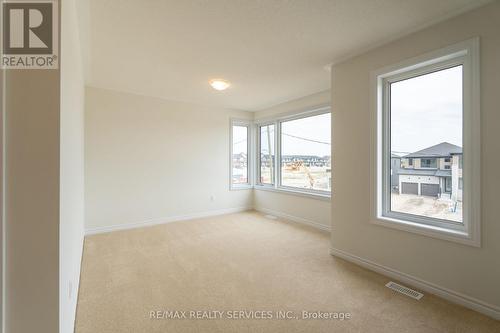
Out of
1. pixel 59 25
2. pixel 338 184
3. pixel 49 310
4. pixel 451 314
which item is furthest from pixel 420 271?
pixel 59 25

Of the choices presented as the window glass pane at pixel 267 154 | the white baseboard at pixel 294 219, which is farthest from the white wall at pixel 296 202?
the window glass pane at pixel 267 154

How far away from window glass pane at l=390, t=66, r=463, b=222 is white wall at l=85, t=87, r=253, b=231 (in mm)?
3707

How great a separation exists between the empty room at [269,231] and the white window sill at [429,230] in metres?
0.01

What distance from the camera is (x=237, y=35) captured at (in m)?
2.49

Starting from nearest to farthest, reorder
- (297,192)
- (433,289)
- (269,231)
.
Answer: (433,289) → (269,231) → (297,192)

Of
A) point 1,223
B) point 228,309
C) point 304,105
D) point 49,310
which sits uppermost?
point 304,105

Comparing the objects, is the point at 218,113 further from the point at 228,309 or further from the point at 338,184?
the point at 228,309

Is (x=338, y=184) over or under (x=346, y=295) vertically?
over

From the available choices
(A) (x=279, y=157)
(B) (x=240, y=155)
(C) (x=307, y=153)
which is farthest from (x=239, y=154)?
(C) (x=307, y=153)

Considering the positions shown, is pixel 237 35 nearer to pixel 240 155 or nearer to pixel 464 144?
pixel 464 144

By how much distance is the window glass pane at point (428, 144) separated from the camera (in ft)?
7.59

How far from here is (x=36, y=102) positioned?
1053 millimetres

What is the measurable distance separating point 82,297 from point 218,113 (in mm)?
4246

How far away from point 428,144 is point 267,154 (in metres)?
3.69
